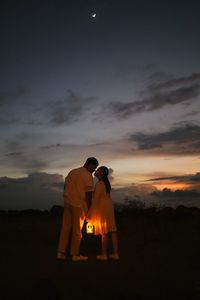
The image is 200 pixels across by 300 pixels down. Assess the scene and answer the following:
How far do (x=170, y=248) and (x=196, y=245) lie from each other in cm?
79

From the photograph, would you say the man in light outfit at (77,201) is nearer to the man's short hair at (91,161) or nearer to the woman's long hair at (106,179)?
the man's short hair at (91,161)

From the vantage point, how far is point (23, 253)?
10328 mm

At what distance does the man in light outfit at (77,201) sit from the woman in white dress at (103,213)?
0.31 m

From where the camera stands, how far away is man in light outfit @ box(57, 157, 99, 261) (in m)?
8.79

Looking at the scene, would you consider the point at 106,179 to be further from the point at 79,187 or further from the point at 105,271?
the point at 105,271

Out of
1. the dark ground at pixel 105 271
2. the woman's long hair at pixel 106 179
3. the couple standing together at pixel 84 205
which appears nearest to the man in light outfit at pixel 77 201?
the couple standing together at pixel 84 205

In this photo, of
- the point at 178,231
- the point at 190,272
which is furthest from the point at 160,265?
the point at 178,231

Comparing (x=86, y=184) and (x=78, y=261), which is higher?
(x=86, y=184)

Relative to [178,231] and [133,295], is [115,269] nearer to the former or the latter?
[133,295]

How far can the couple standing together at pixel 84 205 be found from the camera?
8.81 metres

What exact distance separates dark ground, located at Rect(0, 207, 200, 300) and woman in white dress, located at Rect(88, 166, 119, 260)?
46 centimetres

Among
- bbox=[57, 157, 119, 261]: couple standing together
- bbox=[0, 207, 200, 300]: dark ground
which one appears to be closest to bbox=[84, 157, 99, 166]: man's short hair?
bbox=[57, 157, 119, 261]: couple standing together

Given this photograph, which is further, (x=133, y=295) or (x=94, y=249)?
(x=94, y=249)

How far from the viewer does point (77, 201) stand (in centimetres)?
879
